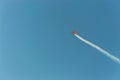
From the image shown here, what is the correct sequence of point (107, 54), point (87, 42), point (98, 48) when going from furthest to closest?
point (87, 42)
point (98, 48)
point (107, 54)

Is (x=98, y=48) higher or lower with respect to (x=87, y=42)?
lower

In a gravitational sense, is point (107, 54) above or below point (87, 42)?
below

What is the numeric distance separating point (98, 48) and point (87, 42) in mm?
7241

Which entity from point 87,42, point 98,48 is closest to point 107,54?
point 98,48

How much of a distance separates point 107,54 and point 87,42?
1316 centimetres

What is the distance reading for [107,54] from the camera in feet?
223

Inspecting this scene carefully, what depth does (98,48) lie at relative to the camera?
73.6 meters

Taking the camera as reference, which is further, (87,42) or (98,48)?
(87,42)

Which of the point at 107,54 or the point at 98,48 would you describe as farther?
the point at 98,48

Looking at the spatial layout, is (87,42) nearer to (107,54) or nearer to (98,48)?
(98,48)

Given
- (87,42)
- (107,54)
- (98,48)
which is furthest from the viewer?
(87,42)
